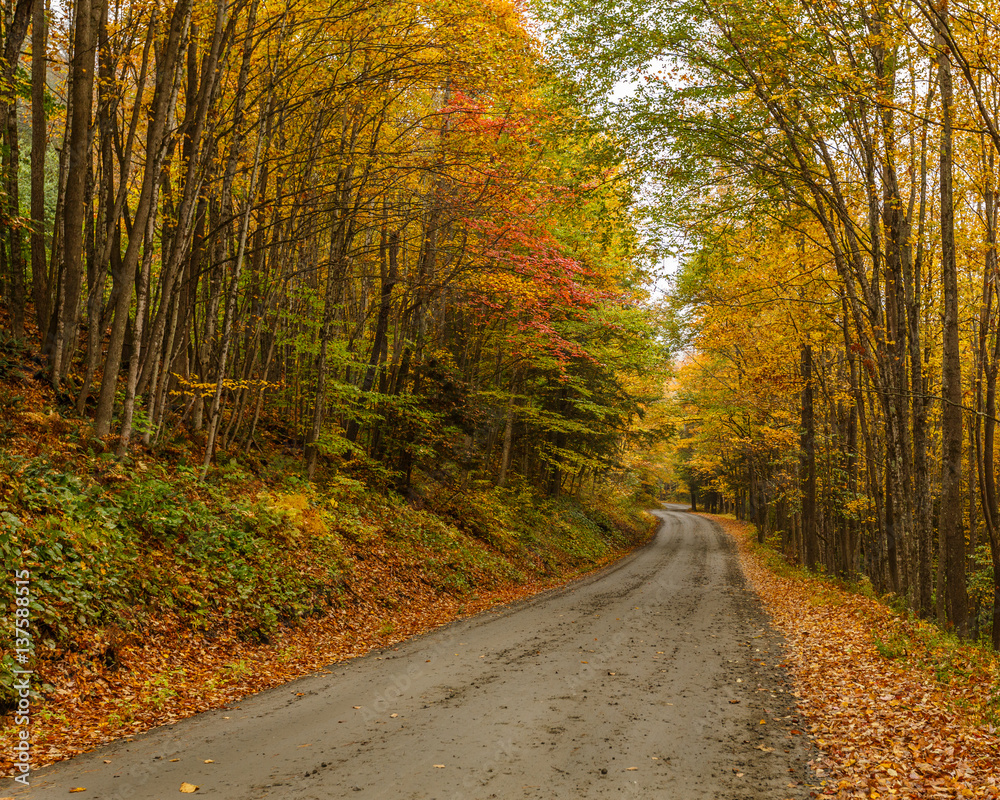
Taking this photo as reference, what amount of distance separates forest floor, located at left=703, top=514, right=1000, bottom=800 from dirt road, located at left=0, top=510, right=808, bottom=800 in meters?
0.34

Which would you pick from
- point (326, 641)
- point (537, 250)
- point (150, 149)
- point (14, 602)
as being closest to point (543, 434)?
point (537, 250)

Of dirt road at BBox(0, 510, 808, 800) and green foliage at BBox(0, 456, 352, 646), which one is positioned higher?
green foliage at BBox(0, 456, 352, 646)

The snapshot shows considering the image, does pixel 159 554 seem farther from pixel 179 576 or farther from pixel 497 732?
pixel 497 732

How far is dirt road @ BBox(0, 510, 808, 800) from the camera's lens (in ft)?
13.8

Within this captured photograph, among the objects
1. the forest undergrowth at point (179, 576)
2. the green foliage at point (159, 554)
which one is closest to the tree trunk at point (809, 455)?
the forest undergrowth at point (179, 576)

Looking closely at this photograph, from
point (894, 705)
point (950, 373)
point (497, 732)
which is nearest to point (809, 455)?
point (950, 373)

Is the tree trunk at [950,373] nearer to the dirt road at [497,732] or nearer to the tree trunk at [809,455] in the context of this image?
the dirt road at [497,732]

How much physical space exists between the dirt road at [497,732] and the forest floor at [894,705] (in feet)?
1.13

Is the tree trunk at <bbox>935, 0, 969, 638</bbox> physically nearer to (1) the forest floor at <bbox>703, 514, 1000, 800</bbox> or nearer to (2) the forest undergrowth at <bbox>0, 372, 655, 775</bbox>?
(1) the forest floor at <bbox>703, 514, 1000, 800</bbox>

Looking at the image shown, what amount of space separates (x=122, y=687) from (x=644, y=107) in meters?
11.5

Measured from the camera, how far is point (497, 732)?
17.0ft

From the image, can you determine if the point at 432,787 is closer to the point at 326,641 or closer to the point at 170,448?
the point at 326,641

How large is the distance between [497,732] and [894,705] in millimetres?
4196

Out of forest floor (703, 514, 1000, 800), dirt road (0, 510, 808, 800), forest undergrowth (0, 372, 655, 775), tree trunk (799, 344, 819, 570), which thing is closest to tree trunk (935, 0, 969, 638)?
forest floor (703, 514, 1000, 800)
